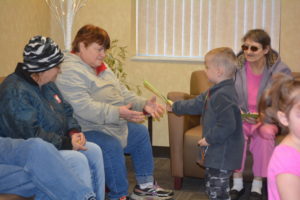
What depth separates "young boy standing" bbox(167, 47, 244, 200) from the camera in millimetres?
2844

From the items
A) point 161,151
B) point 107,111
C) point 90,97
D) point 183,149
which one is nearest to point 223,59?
point 107,111

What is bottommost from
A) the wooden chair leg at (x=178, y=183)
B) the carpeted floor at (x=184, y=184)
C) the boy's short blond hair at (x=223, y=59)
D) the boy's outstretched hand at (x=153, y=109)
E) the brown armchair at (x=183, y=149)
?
the carpeted floor at (x=184, y=184)

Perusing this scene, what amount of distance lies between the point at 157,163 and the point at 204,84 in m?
0.93

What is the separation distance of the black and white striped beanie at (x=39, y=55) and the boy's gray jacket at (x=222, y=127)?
0.92 meters

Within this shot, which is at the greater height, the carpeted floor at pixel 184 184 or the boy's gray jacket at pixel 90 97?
the boy's gray jacket at pixel 90 97

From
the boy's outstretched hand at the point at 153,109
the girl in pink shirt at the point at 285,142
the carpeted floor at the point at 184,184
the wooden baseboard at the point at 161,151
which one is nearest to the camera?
the girl in pink shirt at the point at 285,142

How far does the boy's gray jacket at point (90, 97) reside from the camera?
3201mm

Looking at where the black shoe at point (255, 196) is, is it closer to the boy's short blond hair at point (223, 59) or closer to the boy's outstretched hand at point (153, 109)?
the boy's outstretched hand at point (153, 109)

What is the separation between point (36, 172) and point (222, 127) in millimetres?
1042

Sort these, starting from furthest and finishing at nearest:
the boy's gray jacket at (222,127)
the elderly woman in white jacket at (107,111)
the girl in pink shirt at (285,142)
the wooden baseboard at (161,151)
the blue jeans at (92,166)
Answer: the wooden baseboard at (161,151), the elderly woman in white jacket at (107,111), the boy's gray jacket at (222,127), the blue jeans at (92,166), the girl in pink shirt at (285,142)

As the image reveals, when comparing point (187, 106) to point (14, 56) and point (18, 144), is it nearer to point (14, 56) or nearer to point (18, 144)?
point (18, 144)

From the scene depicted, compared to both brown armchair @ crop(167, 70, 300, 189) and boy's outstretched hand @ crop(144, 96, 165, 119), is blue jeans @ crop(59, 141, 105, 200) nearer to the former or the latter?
boy's outstretched hand @ crop(144, 96, 165, 119)

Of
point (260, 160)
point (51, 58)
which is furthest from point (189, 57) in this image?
point (51, 58)

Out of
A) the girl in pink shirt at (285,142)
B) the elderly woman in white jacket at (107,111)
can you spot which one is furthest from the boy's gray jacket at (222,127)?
the girl in pink shirt at (285,142)
